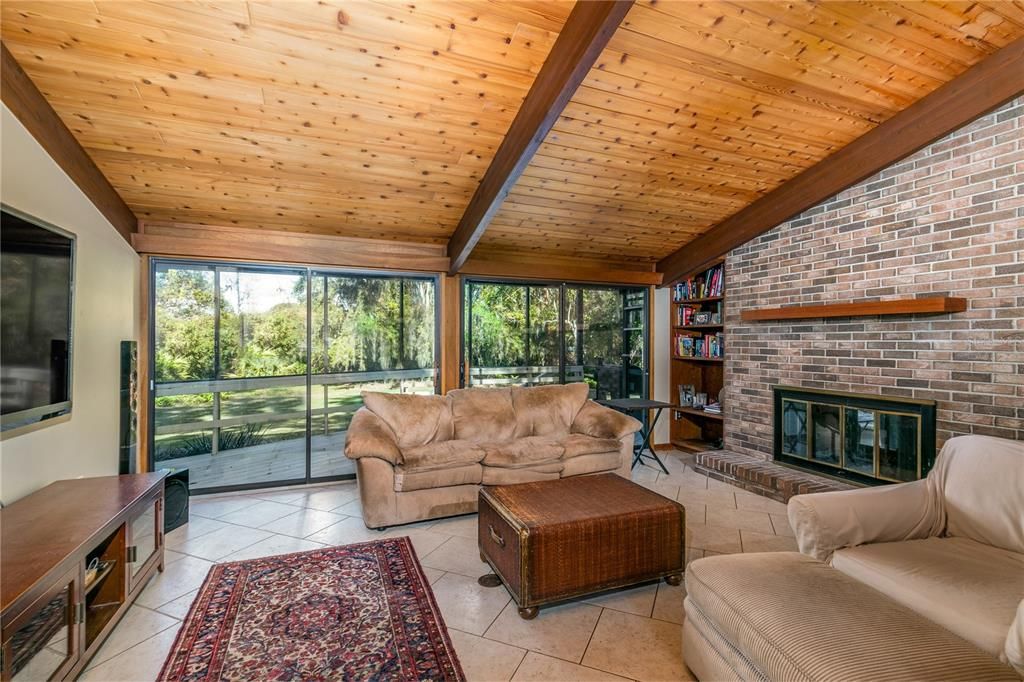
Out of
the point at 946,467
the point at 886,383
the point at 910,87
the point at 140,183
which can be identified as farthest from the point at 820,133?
the point at 140,183

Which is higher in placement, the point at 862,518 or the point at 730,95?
the point at 730,95

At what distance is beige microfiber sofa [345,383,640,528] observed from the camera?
3150mm

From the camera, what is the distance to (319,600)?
7.39 ft

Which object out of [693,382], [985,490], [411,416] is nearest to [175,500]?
[411,416]

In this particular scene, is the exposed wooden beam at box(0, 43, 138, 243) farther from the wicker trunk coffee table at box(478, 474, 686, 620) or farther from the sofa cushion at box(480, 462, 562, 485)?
the sofa cushion at box(480, 462, 562, 485)

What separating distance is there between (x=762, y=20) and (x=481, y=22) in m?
1.43

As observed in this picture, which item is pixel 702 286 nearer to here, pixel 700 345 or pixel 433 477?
pixel 700 345

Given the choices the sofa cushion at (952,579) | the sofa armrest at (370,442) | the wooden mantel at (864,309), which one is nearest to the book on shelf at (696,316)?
the wooden mantel at (864,309)

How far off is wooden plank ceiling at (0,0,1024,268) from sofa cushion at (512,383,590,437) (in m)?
1.63

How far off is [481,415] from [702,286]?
294 cm

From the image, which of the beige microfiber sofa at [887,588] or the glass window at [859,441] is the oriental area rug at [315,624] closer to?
the beige microfiber sofa at [887,588]

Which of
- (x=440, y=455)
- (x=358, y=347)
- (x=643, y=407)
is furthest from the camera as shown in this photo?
(x=643, y=407)

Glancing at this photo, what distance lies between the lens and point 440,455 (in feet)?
10.9

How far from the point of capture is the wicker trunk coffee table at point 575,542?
6.97 ft
